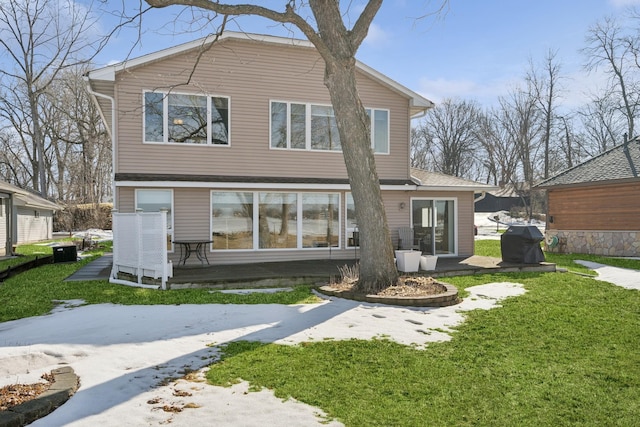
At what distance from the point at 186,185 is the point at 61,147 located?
29.7 m

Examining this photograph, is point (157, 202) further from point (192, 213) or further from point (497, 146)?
point (497, 146)

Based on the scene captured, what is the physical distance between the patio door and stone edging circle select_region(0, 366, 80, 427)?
11123 mm

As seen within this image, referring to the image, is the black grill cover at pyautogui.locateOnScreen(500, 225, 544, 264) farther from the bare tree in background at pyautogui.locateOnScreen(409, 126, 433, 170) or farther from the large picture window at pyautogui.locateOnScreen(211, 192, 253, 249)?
the bare tree in background at pyautogui.locateOnScreen(409, 126, 433, 170)

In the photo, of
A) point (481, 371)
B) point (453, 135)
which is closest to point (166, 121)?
point (481, 371)

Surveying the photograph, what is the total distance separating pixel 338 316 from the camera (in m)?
6.83

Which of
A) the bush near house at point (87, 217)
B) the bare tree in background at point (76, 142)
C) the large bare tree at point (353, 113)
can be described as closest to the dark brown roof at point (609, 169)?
the large bare tree at point (353, 113)

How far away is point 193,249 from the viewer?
1171 centimetres

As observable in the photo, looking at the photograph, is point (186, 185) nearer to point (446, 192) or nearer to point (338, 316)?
point (338, 316)

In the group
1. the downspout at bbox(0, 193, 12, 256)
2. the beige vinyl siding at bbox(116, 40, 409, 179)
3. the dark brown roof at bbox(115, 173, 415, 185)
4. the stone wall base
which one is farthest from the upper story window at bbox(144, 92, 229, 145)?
the stone wall base

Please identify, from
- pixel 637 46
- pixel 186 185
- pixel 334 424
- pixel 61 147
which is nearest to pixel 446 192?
pixel 186 185

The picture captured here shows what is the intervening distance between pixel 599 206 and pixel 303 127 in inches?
464

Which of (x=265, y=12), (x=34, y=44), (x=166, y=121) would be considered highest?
(x=34, y=44)

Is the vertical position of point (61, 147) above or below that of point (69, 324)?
above

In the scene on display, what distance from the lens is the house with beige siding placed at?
1145 cm
